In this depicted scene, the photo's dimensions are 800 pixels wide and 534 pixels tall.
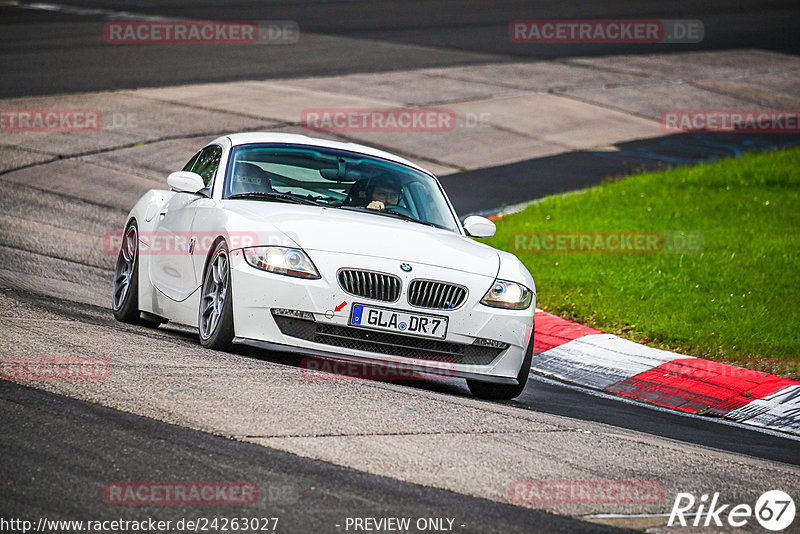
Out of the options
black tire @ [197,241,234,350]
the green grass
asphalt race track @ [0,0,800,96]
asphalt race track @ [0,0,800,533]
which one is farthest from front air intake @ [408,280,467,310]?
asphalt race track @ [0,0,800,96]

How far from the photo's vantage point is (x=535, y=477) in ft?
17.2

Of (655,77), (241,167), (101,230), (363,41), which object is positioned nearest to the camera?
(241,167)

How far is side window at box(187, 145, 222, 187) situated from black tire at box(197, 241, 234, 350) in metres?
1.15

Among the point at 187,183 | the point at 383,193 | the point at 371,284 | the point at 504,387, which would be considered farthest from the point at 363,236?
the point at 187,183

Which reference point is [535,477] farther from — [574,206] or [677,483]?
[574,206]

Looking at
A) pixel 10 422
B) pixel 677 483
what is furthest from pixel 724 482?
pixel 10 422

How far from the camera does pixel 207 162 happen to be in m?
8.87

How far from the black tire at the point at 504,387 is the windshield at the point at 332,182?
130 cm

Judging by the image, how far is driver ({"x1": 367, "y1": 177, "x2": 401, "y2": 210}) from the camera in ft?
27.2

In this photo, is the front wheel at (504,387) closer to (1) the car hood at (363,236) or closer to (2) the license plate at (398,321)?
(1) the car hood at (363,236)

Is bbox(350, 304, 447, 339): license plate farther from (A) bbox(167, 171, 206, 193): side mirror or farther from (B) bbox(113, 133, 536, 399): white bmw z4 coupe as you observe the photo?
(A) bbox(167, 171, 206, 193): side mirror

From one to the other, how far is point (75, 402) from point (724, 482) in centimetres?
308

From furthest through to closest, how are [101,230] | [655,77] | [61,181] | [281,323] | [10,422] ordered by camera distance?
1. [655,77]
2. [61,181]
3. [101,230]
4. [281,323]
5. [10,422]

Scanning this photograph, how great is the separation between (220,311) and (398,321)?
1.11 metres
